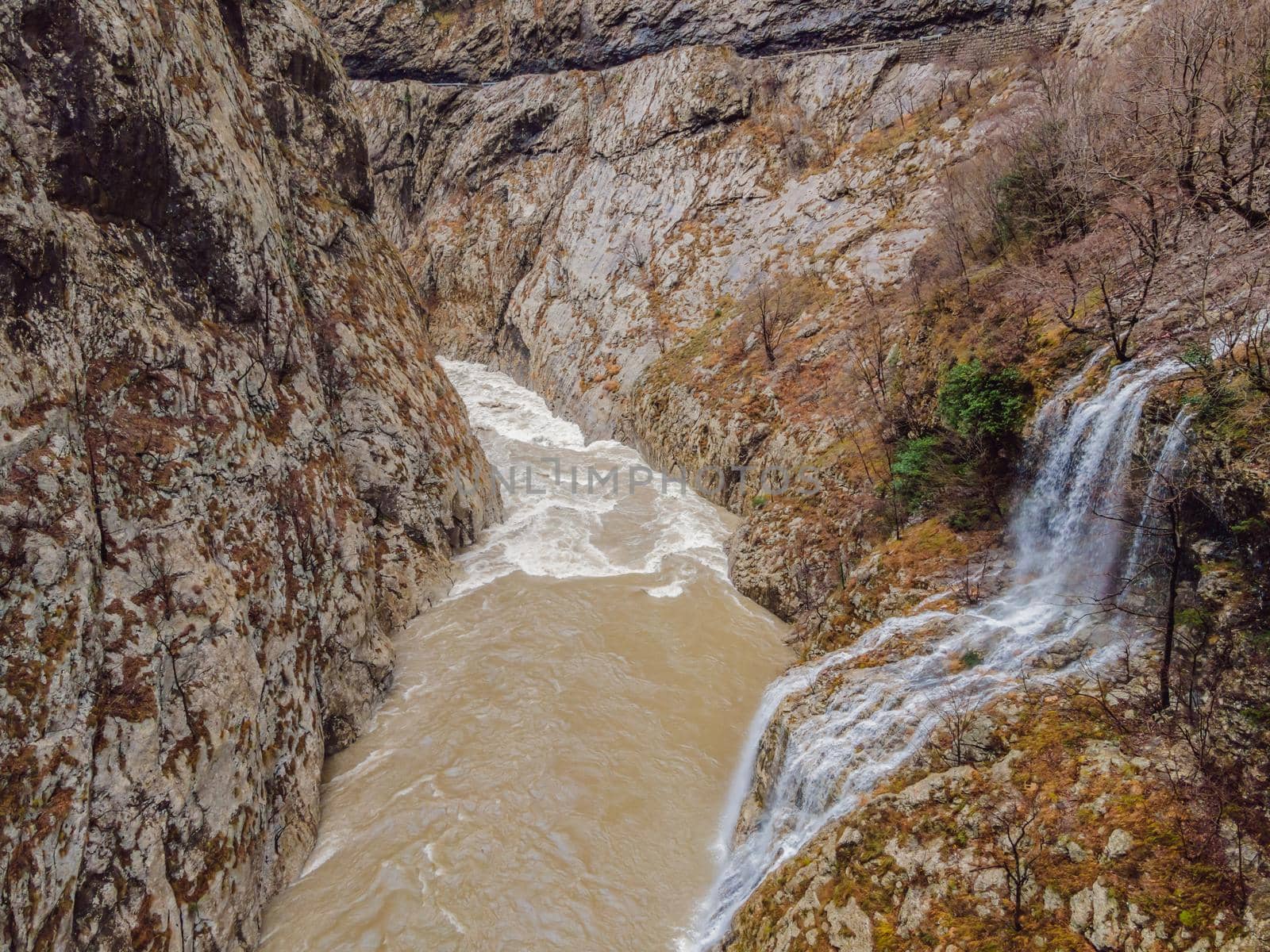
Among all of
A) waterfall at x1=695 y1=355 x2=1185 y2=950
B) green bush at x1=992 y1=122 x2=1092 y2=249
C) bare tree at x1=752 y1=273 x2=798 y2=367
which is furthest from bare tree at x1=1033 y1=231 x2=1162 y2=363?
bare tree at x1=752 y1=273 x2=798 y2=367

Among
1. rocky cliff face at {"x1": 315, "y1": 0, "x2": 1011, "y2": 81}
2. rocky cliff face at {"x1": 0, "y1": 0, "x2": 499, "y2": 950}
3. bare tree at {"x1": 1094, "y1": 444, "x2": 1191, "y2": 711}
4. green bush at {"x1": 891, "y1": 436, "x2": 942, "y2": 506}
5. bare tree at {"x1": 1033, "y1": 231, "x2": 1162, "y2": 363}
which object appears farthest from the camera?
rocky cliff face at {"x1": 315, "y1": 0, "x2": 1011, "y2": 81}

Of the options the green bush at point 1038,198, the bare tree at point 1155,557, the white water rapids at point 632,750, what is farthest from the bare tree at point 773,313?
the bare tree at point 1155,557

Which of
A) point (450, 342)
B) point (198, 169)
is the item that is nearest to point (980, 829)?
point (198, 169)

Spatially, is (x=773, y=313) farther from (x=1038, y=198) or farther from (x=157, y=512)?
(x=157, y=512)

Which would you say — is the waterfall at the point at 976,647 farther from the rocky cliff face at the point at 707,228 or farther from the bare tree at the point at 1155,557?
the rocky cliff face at the point at 707,228

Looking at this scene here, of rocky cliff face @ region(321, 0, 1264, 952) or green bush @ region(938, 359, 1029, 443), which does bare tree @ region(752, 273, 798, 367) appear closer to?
rocky cliff face @ region(321, 0, 1264, 952)

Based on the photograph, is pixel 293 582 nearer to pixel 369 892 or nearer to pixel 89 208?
pixel 369 892
